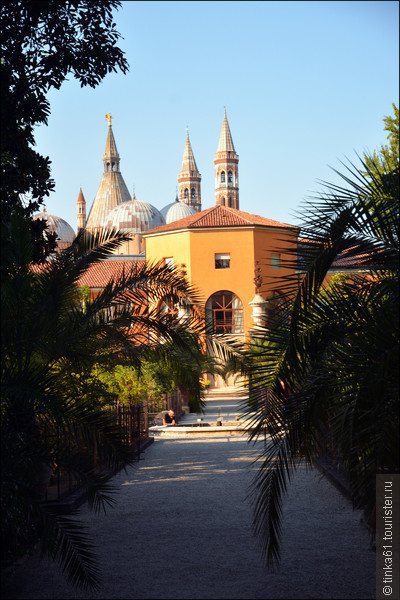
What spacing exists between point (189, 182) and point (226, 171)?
26.7 feet

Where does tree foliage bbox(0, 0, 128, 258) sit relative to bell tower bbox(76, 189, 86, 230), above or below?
below

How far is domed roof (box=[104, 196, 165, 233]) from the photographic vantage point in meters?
74.4

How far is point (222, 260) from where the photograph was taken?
41938 mm

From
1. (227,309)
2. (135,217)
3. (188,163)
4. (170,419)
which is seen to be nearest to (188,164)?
(188,163)

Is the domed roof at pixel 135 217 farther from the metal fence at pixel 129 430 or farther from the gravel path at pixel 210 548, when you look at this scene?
the gravel path at pixel 210 548

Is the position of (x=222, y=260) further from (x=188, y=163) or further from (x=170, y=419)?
(x=188, y=163)

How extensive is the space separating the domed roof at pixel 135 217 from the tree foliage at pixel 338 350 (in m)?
67.7

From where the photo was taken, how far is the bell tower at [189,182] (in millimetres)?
111812

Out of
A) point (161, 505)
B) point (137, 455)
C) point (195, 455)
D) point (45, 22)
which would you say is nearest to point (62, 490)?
point (161, 505)

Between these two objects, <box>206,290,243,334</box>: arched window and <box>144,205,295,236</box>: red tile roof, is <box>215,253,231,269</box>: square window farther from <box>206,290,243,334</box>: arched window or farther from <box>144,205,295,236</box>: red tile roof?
<box>144,205,295,236</box>: red tile roof

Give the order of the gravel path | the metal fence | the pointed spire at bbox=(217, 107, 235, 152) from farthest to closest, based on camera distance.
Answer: the pointed spire at bbox=(217, 107, 235, 152) → the metal fence → the gravel path

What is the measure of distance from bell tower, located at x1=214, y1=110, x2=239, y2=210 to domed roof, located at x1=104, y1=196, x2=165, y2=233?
30652mm

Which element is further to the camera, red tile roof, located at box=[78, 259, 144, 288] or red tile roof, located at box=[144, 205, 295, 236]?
red tile roof, located at box=[78, 259, 144, 288]

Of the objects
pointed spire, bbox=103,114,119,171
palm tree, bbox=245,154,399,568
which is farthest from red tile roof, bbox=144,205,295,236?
pointed spire, bbox=103,114,119,171
